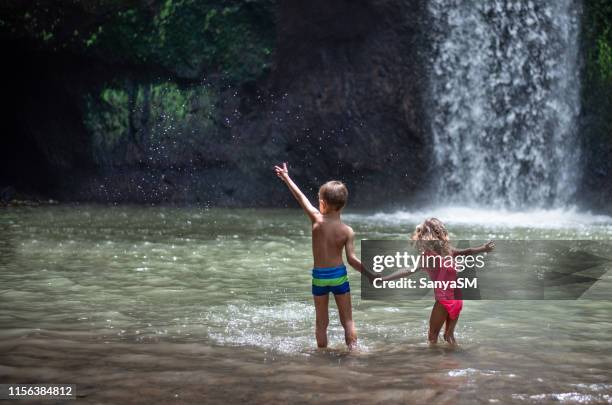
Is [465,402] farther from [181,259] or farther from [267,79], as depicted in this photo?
[267,79]

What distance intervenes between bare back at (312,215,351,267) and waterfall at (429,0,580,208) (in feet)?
46.2

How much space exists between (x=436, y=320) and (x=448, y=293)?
20 cm

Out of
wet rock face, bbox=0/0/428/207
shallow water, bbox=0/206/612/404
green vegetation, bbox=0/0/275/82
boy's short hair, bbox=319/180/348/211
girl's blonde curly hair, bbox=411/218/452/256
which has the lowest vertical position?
shallow water, bbox=0/206/612/404

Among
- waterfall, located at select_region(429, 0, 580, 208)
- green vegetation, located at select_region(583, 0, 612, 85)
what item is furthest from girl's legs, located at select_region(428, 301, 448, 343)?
green vegetation, located at select_region(583, 0, 612, 85)

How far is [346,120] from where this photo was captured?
19141 mm

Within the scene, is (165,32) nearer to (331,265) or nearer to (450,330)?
(331,265)

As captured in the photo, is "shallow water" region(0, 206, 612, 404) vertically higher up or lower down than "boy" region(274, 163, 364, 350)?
lower down

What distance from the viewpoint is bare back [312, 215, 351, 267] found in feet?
15.8

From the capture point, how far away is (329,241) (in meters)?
4.83

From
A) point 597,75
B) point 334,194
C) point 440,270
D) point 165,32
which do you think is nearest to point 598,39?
point 597,75

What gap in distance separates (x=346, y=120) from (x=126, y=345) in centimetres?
1483

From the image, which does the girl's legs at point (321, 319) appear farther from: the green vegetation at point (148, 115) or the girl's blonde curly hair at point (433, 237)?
the green vegetation at point (148, 115)

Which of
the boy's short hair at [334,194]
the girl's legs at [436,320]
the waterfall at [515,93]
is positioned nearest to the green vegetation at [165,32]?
the waterfall at [515,93]

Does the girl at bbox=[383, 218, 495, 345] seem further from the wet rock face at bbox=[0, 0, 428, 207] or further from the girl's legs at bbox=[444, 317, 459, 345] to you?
the wet rock face at bbox=[0, 0, 428, 207]
